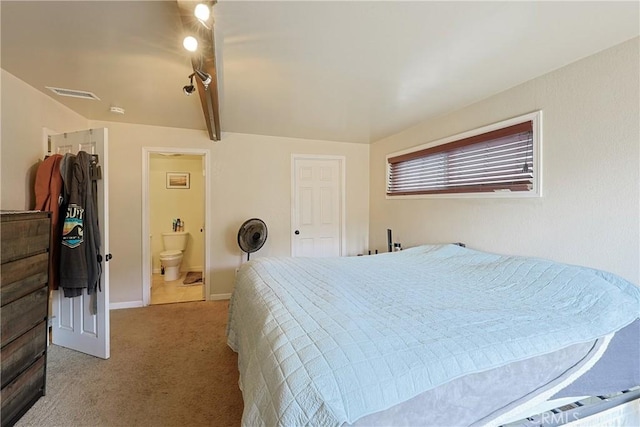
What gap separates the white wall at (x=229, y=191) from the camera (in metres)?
3.36

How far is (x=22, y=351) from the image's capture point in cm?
165

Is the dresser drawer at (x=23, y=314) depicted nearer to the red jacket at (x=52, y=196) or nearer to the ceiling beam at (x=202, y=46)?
the red jacket at (x=52, y=196)

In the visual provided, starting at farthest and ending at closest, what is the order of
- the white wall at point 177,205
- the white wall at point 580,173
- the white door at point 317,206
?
the white wall at point 177,205 < the white door at point 317,206 < the white wall at point 580,173

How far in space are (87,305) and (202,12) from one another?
8.05 feet

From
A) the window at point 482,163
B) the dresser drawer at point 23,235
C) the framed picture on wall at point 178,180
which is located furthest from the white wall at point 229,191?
the framed picture on wall at point 178,180

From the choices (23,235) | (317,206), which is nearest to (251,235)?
(317,206)

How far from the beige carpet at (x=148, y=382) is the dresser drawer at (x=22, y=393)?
5 cm

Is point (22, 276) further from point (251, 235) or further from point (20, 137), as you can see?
point (251, 235)

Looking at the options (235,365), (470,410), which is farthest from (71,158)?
(470,410)

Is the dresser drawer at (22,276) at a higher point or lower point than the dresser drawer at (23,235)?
lower

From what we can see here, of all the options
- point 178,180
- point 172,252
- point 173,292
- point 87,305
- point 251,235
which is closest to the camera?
point 87,305

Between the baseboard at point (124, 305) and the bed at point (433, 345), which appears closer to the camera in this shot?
the bed at point (433, 345)

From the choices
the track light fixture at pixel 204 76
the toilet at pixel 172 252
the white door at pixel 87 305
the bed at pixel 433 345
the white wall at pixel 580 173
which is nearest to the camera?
the bed at pixel 433 345

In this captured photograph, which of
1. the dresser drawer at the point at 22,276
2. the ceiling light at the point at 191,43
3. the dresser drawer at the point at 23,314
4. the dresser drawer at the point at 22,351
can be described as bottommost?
the dresser drawer at the point at 22,351
